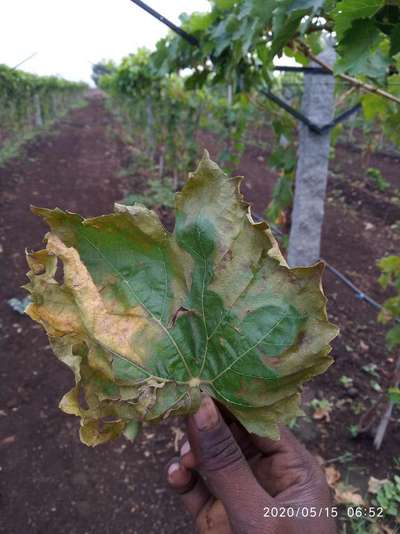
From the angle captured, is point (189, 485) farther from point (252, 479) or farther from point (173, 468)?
point (252, 479)

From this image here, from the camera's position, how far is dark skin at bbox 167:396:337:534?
1174 mm

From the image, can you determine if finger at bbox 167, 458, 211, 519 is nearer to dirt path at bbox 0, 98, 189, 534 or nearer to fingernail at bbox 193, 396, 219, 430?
fingernail at bbox 193, 396, 219, 430

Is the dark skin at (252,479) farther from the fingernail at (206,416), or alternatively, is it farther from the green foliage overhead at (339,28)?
the green foliage overhead at (339,28)

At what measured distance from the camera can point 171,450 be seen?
298 centimetres

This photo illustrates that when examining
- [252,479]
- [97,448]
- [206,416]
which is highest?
[206,416]

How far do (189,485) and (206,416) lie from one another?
67 cm

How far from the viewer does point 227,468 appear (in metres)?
1.21

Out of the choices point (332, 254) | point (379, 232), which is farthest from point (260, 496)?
point (379, 232)

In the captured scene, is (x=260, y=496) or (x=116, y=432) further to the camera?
(x=260, y=496)

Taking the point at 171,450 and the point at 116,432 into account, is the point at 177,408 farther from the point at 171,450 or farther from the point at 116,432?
the point at 171,450

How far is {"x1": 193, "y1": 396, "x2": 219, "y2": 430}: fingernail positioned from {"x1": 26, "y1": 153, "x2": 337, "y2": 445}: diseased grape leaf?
0.10m

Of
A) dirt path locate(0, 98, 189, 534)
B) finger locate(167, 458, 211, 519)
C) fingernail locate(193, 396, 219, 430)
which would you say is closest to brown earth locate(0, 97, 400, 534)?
dirt path locate(0, 98, 189, 534)

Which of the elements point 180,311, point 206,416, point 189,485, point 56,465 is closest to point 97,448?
point 56,465

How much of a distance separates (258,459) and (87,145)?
46.9 feet
